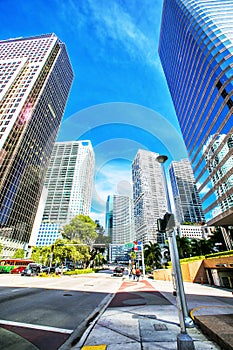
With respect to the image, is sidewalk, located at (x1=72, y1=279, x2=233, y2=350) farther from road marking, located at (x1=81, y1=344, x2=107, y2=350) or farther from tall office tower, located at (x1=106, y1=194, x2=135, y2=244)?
tall office tower, located at (x1=106, y1=194, x2=135, y2=244)

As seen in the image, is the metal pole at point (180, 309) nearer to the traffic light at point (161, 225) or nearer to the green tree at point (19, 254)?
the traffic light at point (161, 225)

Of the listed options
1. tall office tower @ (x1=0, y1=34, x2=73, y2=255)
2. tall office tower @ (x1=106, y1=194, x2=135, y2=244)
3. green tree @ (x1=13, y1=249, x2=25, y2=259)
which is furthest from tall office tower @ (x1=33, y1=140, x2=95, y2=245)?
green tree @ (x1=13, y1=249, x2=25, y2=259)

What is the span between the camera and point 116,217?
18812cm

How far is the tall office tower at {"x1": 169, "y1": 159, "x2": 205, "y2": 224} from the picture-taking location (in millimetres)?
125625

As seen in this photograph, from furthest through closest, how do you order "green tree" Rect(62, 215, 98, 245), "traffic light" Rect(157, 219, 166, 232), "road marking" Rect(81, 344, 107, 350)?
"green tree" Rect(62, 215, 98, 245) < "traffic light" Rect(157, 219, 166, 232) < "road marking" Rect(81, 344, 107, 350)

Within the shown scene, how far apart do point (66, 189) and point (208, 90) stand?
11507 centimetres

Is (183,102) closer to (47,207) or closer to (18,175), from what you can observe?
(18,175)

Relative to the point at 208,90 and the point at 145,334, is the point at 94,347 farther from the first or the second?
the point at 208,90

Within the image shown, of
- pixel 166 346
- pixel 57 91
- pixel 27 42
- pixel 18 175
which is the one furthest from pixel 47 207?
pixel 166 346

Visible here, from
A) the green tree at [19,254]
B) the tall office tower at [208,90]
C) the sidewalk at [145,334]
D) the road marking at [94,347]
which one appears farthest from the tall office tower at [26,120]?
the road marking at [94,347]

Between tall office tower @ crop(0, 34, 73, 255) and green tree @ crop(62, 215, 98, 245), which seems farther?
tall office tower @ crop(0, 34, 73, 255)

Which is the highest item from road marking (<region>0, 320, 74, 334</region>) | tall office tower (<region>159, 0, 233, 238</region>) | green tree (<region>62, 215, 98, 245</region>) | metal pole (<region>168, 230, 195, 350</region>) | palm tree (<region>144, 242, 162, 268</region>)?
tall office tower (<region>159, 0, 233, 238</region>)

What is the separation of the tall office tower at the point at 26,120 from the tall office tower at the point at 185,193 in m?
83.0

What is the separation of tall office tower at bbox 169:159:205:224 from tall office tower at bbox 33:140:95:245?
65.5m
